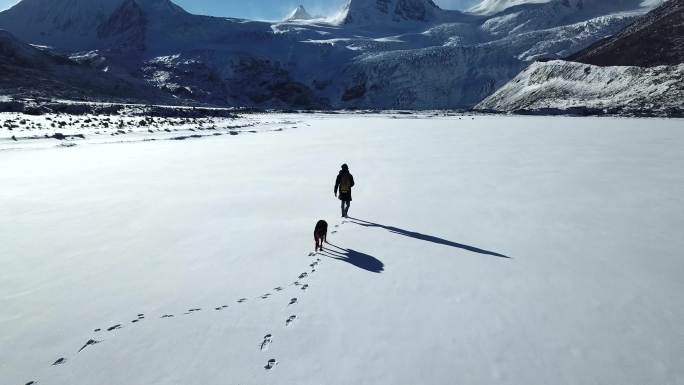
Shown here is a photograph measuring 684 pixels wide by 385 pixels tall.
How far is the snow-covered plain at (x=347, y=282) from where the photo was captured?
16.4ft

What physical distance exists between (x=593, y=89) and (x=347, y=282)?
91637 mm

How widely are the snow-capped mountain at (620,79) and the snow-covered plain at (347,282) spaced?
64.8m

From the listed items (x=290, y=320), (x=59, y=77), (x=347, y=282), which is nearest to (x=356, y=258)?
(x=347, y=282)

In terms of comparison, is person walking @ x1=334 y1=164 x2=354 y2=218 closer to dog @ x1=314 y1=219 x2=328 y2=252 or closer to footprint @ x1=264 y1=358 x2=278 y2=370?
dog @ x1=314 y1=219 x2=328 y2=252

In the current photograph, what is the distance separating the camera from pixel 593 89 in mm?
82625

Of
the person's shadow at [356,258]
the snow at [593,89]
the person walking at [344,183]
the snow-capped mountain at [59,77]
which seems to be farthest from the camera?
the snow-capped mountain at [59,77]

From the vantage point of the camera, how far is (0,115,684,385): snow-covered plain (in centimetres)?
498

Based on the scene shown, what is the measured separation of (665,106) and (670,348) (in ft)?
245

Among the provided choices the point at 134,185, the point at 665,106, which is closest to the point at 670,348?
the point at 134,185

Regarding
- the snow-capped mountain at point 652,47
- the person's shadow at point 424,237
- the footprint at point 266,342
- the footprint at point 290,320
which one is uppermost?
the snow-capped mountain at point 652,47

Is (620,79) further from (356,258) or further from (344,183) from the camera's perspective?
(356,258)

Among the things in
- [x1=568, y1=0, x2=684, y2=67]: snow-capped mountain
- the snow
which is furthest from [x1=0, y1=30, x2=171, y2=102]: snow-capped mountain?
[x1=568, y1=0, x2=684, y2=67]: snow-capped mountain

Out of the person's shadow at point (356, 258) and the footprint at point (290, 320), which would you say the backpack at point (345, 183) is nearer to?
the person's shadow at point (356, 258)

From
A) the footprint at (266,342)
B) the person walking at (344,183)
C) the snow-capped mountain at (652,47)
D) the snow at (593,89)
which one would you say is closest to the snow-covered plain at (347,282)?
the footprint at (266,342)
